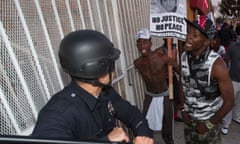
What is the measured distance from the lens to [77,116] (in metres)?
1.39

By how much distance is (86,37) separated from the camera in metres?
1.54

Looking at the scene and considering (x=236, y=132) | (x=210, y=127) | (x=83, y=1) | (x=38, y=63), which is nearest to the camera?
(x=38, y=63)

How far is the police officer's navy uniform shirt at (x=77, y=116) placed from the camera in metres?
1.28

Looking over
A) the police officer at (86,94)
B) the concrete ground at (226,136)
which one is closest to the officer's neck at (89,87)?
the police officer at (86,94)

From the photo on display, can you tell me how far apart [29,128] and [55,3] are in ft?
3.99

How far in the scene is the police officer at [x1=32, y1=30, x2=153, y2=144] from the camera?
1367 millimetres

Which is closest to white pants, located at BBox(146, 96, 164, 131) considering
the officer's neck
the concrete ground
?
the concrete ground

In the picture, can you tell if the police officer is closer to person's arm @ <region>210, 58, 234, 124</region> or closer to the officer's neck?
the officer's neck

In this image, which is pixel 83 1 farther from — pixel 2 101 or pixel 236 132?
pixel 236 132

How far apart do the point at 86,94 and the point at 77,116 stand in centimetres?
17

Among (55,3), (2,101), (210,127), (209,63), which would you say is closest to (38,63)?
(2,101)

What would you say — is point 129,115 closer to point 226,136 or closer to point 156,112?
point 156,112

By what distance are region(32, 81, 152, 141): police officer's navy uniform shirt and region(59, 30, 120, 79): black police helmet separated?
Result: 4.3 inches

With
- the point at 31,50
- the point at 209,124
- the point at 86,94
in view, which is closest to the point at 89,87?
the point at 86,94
